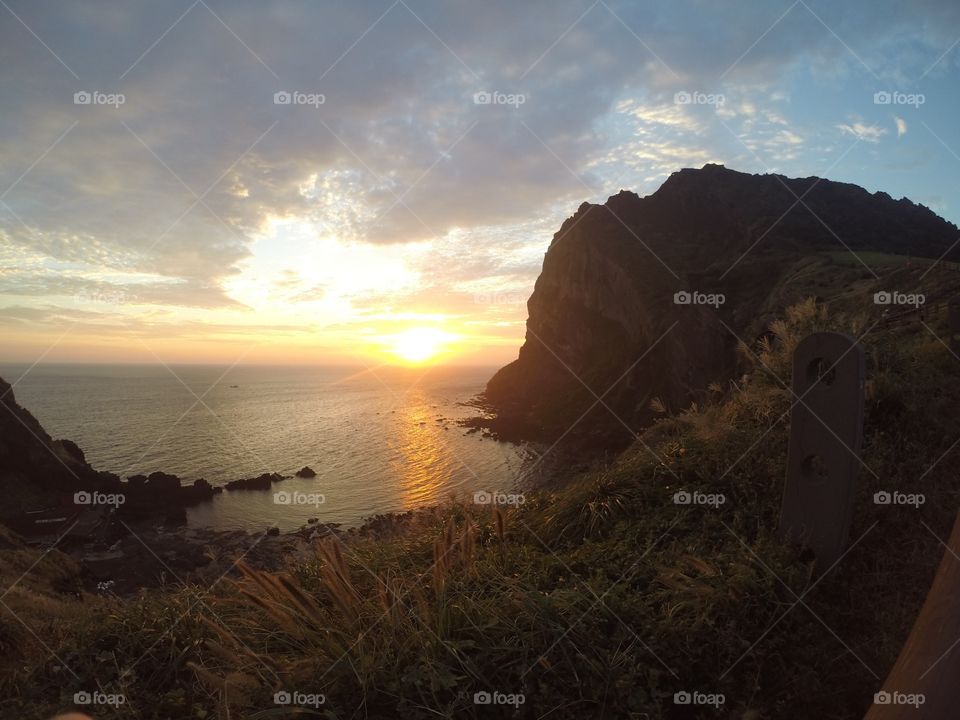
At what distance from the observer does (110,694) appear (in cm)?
342

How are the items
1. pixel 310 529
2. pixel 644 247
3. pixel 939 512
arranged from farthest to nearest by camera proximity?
pixel 644 247 → pixel 310 529 → pixel 939 512

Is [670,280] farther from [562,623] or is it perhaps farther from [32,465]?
[32,465]

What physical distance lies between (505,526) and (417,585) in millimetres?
2100

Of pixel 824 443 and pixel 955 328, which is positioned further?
pixel 955 328

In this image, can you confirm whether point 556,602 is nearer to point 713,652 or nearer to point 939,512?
point 713,652

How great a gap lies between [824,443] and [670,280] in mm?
57199

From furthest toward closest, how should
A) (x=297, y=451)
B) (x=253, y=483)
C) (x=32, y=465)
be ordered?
(x=297, y=451) < (x=253, y=483) < (x=32, y=465)

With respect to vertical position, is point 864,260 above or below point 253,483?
above

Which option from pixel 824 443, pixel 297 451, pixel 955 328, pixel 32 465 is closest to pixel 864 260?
pixel 955 328

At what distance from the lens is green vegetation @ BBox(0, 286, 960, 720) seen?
3248mm

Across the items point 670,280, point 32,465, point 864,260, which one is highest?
point 670,280

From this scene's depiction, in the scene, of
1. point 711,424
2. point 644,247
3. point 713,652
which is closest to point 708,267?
point 644,247

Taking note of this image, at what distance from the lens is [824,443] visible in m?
4.29

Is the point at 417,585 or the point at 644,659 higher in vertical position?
the point at 417,585
